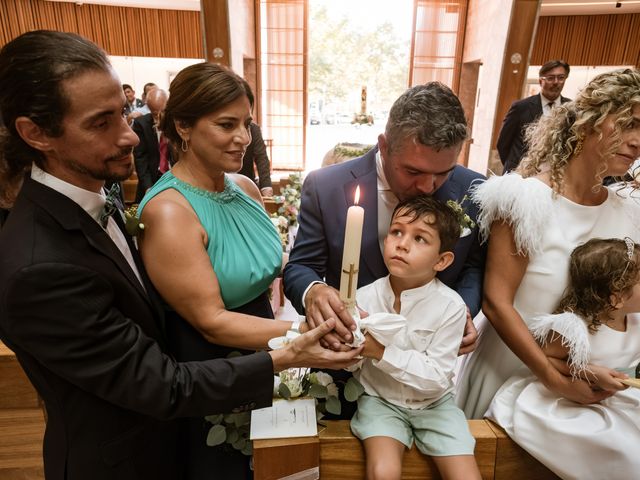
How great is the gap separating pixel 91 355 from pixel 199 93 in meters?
0.86

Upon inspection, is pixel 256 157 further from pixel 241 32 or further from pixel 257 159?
pixel 241 32

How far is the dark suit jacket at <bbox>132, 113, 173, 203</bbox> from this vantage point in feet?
14.1

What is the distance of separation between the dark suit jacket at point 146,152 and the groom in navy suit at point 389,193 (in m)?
3.17

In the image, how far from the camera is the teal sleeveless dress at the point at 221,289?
1.46 metres

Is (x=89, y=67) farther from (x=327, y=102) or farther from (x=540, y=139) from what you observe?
(x=327, y=102)

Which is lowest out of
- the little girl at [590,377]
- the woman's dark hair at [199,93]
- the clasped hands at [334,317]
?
the little girl at [590,377]

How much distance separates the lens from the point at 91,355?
0.99 meters

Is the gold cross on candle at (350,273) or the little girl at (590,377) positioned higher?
the gold cross on candle at (350,273)

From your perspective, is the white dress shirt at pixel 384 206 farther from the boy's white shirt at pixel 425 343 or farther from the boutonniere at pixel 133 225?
the boutonniere at pixel 133 225

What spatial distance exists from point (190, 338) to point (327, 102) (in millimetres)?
11764

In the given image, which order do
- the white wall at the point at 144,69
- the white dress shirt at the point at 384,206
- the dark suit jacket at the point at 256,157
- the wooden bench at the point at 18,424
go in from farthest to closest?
the white wall at the point at 144,69, the dark suit jacket at the point at 256,157, the wooden bench at the point at 18,424, the white dress shirt at the point at 384,206

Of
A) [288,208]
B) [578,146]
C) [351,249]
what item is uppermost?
[578,146]

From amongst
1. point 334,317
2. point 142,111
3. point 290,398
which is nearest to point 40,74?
point 334,317

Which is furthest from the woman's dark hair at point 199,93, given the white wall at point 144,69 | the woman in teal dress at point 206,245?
the white wall at point 144,69
